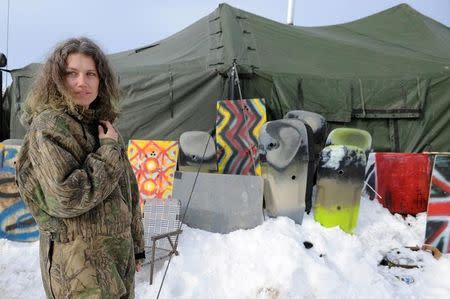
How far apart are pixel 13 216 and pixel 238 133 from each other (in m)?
2.84

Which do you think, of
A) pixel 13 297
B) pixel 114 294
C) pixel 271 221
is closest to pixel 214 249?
pixel 271 221

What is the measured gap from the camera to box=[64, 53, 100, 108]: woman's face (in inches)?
57.0

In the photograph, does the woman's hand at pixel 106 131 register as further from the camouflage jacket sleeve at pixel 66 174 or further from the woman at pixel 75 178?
the camouflage jacket sleeve at pixel 66 174

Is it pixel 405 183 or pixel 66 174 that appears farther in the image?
pixel 405 183

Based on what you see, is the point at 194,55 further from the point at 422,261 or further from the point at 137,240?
the point at 137,240

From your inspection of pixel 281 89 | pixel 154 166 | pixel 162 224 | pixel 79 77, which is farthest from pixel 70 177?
pixel 281 89

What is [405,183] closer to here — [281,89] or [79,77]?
[281,89]

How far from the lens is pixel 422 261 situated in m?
3.91

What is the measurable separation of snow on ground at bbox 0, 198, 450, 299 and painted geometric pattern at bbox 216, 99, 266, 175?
1491mm

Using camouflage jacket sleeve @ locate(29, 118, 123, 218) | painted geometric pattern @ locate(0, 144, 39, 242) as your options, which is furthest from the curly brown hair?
painted geometric pattern @ locate(0, 144, 39, 242)

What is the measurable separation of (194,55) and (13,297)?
15.0ft

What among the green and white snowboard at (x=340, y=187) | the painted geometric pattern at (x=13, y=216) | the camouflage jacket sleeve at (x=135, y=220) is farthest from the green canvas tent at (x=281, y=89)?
the camouflage jacket sleeve at (x=135, y=220)

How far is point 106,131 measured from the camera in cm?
151

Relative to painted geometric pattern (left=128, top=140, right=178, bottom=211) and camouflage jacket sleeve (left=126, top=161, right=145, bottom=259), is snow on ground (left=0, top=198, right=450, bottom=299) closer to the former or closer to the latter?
painted geometric pattern (left=128, top=140, right=178, bottom=211)
